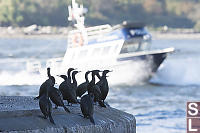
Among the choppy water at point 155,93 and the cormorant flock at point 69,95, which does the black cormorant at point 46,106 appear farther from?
the choppy water at point 155,93

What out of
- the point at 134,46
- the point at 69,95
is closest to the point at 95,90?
the point at 69,95

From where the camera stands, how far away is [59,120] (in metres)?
12.6

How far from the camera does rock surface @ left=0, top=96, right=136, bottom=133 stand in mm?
12016

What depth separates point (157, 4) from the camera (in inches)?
4601

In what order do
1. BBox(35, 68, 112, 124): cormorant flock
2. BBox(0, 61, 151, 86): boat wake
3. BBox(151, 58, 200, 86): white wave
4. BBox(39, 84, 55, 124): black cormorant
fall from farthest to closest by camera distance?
BBox(151, 58, 200, 86): white wave < BBox(0, 61, 151, 86): boat wake < BBox(35, 68, 112, 124): cormorant flock < BBox(39, 84, 55, 124): black cormorant

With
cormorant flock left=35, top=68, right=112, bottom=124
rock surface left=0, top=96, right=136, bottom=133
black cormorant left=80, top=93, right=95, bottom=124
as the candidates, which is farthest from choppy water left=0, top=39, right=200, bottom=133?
black cormorant left=80, top=93, right=95, bottom=124

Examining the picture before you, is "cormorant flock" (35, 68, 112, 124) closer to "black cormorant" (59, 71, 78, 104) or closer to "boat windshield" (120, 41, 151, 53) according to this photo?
"black cormorant" (59, 71, 78, 104)

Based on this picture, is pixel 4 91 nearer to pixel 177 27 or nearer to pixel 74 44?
pixel 74 44

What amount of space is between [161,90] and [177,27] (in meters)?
89.2

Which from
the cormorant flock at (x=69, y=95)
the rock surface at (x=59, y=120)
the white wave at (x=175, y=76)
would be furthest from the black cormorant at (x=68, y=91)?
the white wave at (x=175, y=76)

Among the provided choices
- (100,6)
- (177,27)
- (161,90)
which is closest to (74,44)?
(161,90)

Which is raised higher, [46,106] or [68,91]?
[68,91]

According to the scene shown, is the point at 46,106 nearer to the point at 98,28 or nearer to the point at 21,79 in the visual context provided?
the point at 98,28

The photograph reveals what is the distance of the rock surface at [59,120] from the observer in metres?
12.0
